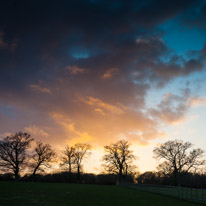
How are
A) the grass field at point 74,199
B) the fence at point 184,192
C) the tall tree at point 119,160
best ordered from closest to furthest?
the grass field at point 74,199, the fence at point 184,192, the tall tree at point 119,160

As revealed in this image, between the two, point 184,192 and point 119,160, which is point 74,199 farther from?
point 119,160

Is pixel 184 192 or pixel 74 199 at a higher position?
pixel 74 199

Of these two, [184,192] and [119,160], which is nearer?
[184,192]

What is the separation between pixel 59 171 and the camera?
2849 inches

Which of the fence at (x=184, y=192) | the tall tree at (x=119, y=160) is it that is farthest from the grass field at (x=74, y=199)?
the tall tree at (x=119, y=160)

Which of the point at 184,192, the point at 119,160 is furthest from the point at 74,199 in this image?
the point at 119,160

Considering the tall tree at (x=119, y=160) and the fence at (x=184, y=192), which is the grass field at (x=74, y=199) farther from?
the tall tree at (x=119, y=160)

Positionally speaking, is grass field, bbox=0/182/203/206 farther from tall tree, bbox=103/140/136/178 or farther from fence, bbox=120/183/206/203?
tall tree, bbox=103/140/136/178

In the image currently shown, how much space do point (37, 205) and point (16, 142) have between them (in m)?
47.3

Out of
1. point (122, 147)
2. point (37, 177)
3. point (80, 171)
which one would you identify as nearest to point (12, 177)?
point (37, 177)

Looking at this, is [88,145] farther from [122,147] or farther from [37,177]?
[37,177]

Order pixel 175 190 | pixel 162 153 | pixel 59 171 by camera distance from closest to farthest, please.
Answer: pixel 175 190, pixel 162 153, pixel 59 171

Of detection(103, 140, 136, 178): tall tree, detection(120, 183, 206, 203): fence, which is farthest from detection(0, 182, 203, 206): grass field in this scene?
detection(103, 140, 136, 178): tall tree

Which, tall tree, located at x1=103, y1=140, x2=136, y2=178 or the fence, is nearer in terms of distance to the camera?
the fence
